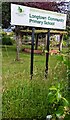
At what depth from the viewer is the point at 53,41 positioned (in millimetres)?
5281

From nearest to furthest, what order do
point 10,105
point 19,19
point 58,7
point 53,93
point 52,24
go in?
point 53,93, point 10,105, point 19,19, point 52,24, point 58,7

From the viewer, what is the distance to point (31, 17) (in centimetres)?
473

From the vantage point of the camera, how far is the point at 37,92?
12.7 ft

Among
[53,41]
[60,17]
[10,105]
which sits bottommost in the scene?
[10,105]

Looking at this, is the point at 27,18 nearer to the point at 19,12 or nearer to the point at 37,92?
the point at 19,12

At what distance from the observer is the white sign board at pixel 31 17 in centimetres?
464

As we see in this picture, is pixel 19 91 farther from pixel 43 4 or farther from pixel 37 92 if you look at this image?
pixel 43 4

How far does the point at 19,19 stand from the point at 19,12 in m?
0.11

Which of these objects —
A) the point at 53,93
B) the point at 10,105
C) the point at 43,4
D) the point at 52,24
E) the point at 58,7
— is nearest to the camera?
the point at 53,93

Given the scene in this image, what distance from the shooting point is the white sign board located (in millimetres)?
4641

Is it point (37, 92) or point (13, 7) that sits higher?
point (13, 7)

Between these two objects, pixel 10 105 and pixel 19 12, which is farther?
pixel 19 12

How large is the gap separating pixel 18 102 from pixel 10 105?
104 millimetres

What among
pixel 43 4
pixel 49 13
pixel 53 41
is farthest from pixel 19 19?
pixel 43 4
